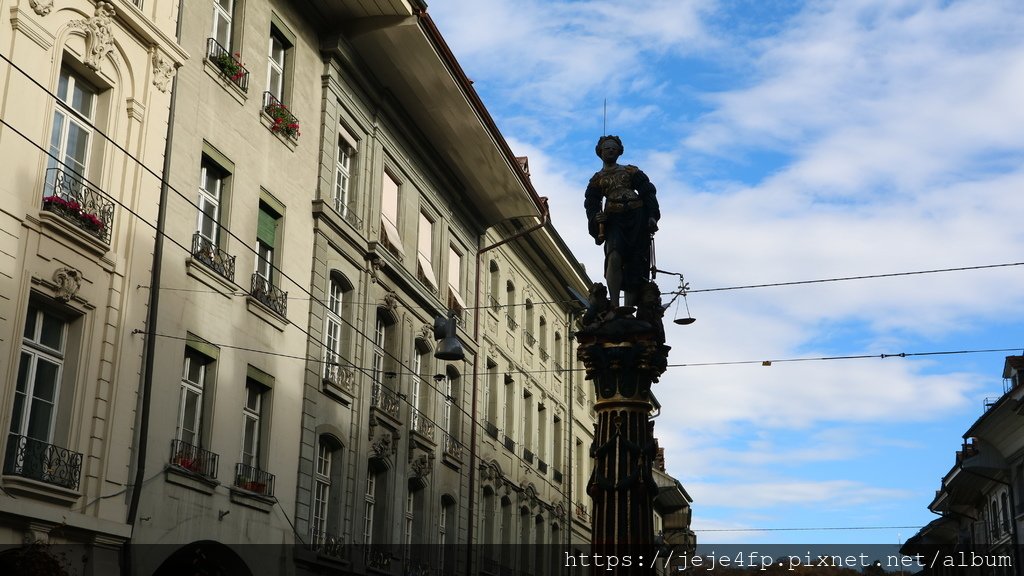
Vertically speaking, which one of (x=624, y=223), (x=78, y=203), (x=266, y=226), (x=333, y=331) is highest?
(x=266, y=226)

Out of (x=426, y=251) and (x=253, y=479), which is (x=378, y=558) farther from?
(x=426, y=251)

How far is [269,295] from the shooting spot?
21172 millimetres

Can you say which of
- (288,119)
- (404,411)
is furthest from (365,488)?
(288,119)

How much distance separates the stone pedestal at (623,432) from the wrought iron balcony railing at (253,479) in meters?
10.3

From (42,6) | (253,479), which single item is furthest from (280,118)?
(42,6)

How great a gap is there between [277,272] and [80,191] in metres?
5.94

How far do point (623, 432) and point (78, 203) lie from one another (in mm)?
8645

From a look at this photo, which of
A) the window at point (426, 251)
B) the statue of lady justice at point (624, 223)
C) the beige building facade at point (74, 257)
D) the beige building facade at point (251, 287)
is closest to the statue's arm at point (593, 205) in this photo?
the statue of lady justice at point (624, 223)

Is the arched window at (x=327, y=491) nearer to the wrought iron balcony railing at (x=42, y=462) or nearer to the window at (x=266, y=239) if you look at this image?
the window at (x=266, y=239)

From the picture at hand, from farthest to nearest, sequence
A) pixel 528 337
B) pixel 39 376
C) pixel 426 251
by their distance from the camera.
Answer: pixel 528 337 < pixel 426 251 < pixel 39 376

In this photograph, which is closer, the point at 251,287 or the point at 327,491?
the point at 251,287

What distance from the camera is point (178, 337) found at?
18.0 meters

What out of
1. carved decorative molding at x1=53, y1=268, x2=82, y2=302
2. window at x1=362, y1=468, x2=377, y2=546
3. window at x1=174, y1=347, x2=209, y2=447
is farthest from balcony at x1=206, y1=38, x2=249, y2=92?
window at x1=362, y1=468, x2=377, y2=546

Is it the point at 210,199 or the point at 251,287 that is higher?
the point at 210,199
